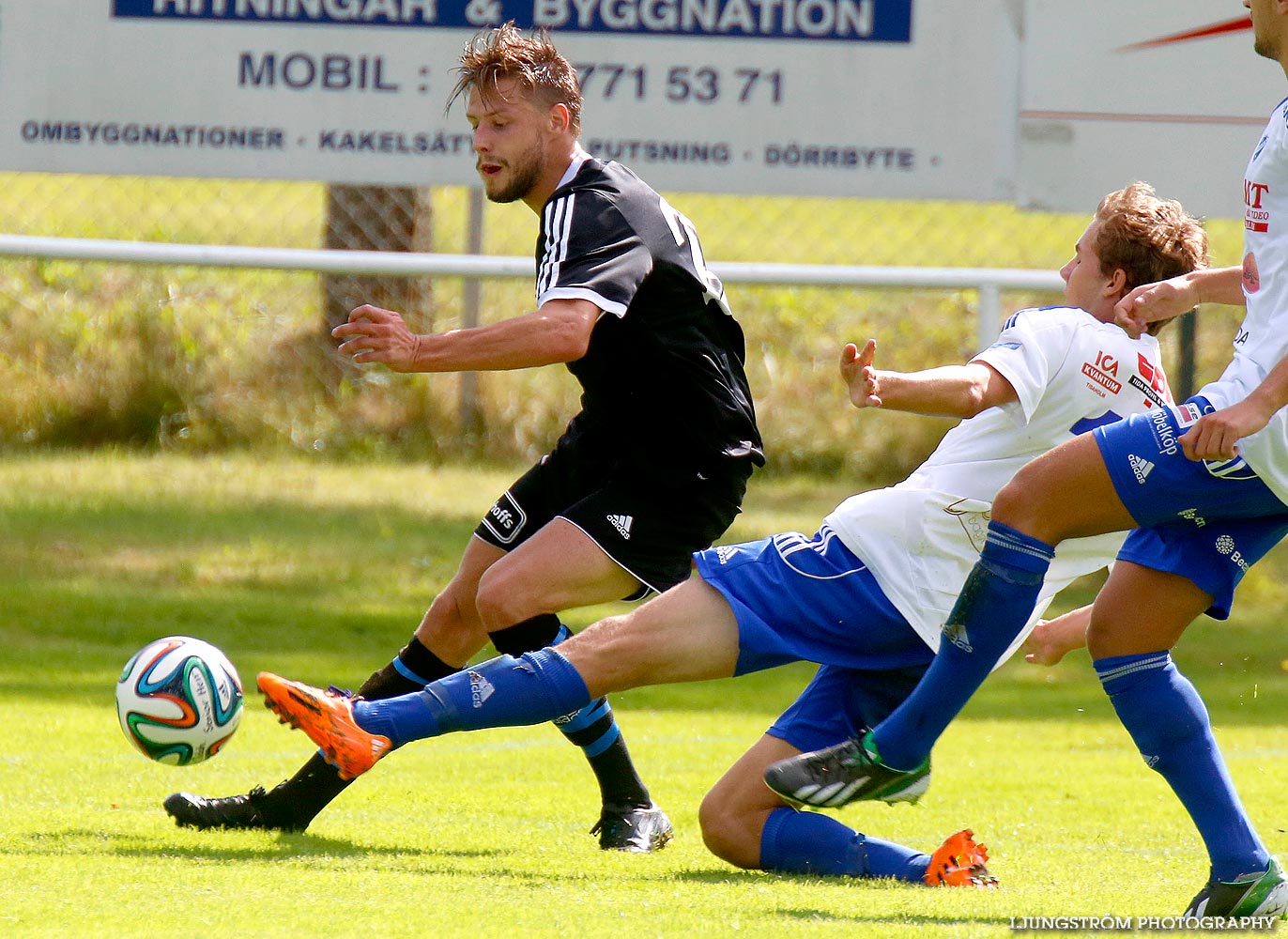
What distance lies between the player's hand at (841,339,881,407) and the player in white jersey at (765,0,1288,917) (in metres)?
0.34

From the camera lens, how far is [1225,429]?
333 centimetres

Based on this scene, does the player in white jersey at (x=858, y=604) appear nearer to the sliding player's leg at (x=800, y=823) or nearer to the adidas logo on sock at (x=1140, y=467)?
the sliding player's leg at (x=800, y=823)

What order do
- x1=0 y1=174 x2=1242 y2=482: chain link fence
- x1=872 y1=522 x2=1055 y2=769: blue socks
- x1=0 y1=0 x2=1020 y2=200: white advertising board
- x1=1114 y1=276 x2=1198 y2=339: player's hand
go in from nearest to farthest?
1. x1=872 y1=522 x2=1055 y2=769: blue socks
2. x1=1114 y1=276 x2=1198 y2=339: player's hand
3. x1=0 y1=0 x2=1020 y2=200: white advertising board
4. x1=0 y1=174 x2=1242 y2=482: chain link fence

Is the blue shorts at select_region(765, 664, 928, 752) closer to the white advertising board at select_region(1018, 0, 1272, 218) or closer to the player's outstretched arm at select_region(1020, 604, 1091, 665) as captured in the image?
the player's outstretched arm at select_region(1020, 604, 1091, 665)

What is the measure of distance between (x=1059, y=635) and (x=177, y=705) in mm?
2256

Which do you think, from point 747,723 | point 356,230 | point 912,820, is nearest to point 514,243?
point 356,230

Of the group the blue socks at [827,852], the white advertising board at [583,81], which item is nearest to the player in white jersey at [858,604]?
the blue socks at [827,852]

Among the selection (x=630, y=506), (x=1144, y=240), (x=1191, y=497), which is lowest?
(x=630, y=506)

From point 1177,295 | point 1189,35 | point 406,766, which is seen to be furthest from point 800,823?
point 1189,35

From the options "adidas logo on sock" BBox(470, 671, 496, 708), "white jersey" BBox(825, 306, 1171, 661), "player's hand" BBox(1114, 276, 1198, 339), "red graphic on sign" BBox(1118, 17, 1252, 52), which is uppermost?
"red graphic on sign" BBox(1118, 17, 1252, 52)

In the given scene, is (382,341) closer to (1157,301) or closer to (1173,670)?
(1157,301)

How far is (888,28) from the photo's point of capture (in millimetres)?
9469

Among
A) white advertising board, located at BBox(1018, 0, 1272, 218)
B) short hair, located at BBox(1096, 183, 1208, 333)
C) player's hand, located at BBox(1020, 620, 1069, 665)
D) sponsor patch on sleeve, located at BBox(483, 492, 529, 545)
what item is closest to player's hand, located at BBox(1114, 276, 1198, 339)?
short hair, located at BBox(1096, 183, 1208, 333)

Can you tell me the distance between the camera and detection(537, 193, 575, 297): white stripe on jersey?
432 centimetres
